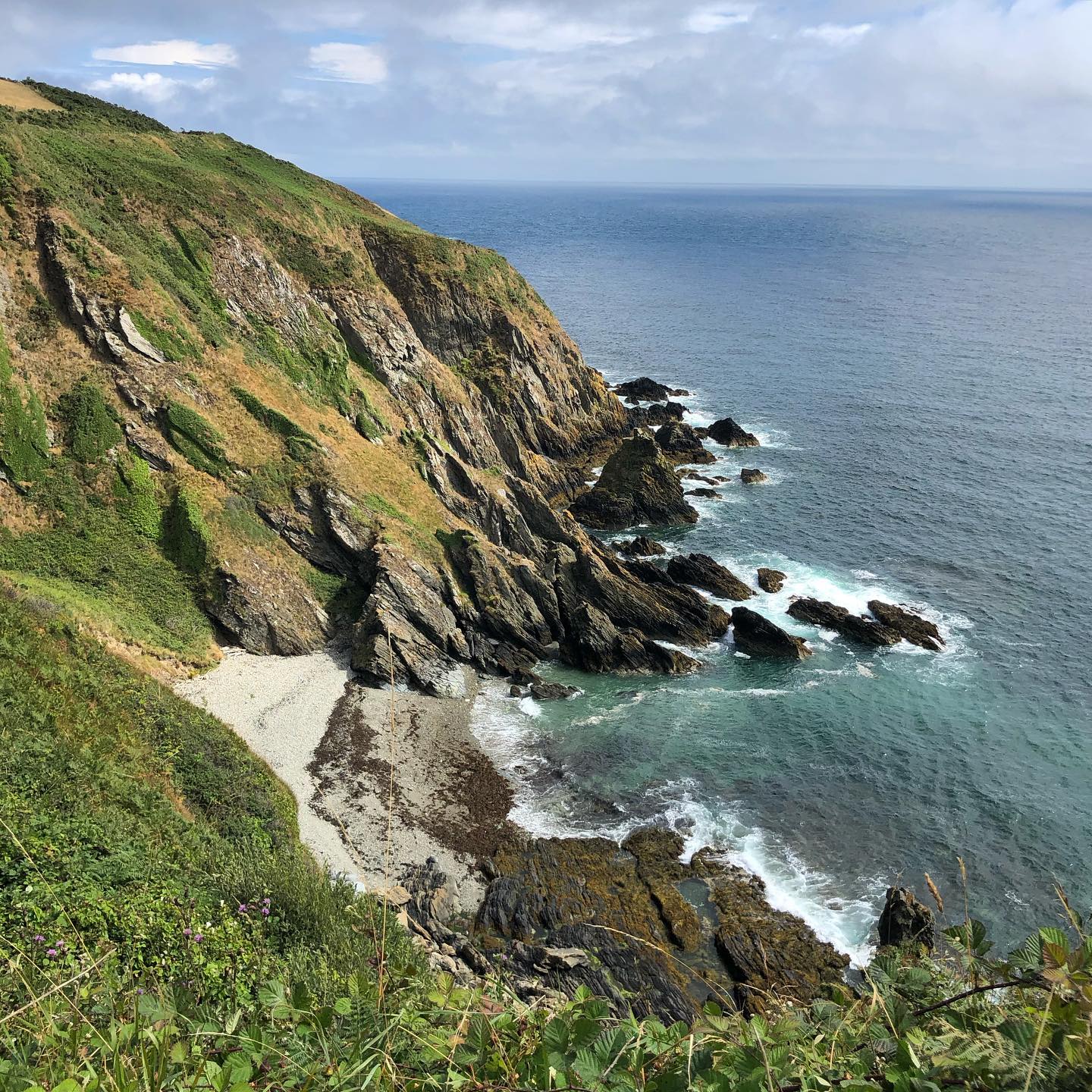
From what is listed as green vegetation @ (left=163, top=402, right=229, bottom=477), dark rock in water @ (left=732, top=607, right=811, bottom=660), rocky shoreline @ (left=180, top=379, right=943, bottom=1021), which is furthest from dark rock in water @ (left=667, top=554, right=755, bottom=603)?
green vegetation @ (left=163, top=402, right=229, bottom=477)

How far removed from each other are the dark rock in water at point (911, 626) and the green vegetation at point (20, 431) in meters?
47.8

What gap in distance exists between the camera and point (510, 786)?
34.3 metres

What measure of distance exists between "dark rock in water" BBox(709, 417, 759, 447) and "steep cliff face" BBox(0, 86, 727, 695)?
2187cm

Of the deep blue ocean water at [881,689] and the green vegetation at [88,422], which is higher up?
the green vegetation at [88,422]

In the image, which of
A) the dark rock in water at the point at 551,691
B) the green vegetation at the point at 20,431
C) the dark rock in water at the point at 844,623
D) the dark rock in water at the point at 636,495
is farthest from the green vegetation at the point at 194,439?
the dark rock in water at the point at 844,623

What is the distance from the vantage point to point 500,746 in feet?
121

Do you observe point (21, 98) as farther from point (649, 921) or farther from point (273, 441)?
point (649, 921)

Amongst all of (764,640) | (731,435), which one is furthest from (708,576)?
(731,435)

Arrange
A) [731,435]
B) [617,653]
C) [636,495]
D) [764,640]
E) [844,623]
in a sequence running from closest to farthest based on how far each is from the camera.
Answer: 1. [617,653]
2. [764,640]
3. [844,623]
4. [636,495]
5. [731,435]

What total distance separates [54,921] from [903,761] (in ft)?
113

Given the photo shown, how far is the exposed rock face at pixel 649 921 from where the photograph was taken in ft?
81.0

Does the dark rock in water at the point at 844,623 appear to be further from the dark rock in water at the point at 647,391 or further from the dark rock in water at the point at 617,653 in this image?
the dark rock in water at the point at 647,391

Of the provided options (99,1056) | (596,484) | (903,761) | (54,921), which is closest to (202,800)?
(54,921)

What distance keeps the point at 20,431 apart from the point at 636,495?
41906mm
